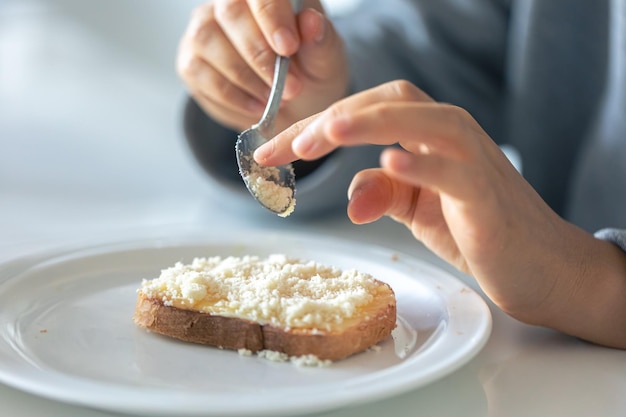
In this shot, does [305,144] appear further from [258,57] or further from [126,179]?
[126,179]

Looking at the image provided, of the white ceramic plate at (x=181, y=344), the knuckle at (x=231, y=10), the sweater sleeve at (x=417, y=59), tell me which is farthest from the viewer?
the sweater sleeve at (x=417, y=59)

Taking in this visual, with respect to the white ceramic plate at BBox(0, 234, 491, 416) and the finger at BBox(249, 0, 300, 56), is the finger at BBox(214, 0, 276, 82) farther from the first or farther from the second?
the white ceramic plate at BBox(0, 234, 491, 416)

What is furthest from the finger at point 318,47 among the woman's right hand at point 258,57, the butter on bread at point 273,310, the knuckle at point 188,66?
the butter on bread at point 273,310

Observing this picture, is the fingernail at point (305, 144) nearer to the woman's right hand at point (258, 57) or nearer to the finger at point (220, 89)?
the woman's right hand at point (258, 57)

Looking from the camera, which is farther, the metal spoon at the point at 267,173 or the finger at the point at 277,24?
the finger at the point at 277,24

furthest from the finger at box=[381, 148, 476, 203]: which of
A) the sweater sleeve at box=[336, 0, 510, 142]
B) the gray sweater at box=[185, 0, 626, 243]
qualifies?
the sweater sleeve at box=[336, 0, 510, 142]

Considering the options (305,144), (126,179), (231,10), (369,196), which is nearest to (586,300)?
(369,196)

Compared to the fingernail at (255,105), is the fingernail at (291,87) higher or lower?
higher
